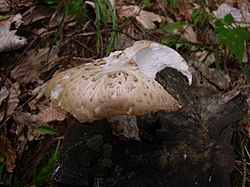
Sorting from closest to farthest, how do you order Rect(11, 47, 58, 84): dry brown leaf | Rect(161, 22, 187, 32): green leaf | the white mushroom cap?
the white mushroom cap → Rect(11, 47, 58, 84): dry brown leaf → Rect(161, 22, 187, 32): green leaf

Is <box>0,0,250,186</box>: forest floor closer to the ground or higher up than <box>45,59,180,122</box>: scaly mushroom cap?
closer to the ground

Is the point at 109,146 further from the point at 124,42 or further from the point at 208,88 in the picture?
the point at 124,42

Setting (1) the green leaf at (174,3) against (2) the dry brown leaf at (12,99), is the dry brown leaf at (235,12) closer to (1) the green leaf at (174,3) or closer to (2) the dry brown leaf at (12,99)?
(1) the green leaf at (174,3)

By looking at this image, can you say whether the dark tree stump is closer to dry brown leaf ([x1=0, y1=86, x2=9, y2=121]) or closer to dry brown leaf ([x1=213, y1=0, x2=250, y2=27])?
dry brown leaf ([x1=0, y1=86, x2=9, y2=121])

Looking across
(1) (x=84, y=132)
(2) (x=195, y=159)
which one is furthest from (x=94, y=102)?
(2) (x=195, y=159)

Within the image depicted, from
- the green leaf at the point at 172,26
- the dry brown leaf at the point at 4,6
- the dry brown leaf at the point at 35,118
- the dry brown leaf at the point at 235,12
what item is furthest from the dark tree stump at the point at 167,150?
the dry brown leaf at the point at 4,6

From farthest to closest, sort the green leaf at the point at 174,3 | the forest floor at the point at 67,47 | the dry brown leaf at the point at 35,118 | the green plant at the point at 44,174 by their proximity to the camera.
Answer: the green leaf at the point at 174,3, the dry brown leaf at the point at 35,118, the forest floor at the point at 67,47, the green plant at the point at 44,174

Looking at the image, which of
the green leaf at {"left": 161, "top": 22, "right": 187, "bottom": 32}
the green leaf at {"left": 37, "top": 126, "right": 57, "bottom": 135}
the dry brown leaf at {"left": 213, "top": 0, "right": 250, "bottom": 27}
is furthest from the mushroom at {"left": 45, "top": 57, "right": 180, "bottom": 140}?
the dry brown leaf at {"left": 213, "top": 0, "right": 250, "bottom": 27}
